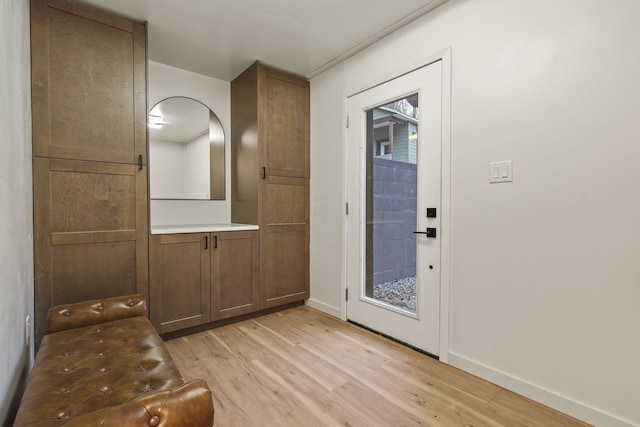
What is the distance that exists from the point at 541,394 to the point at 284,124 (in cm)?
289

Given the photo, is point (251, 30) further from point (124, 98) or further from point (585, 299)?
point (585, 299)

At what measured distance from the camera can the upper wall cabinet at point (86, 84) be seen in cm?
196

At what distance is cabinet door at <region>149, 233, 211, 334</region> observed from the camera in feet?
8.02

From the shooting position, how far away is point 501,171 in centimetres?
184

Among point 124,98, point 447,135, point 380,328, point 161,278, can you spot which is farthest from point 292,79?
point 380,328

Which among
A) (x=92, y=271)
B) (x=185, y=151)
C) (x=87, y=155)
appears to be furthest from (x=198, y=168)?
(x=92, y=271)

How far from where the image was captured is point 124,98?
2258 millimetres

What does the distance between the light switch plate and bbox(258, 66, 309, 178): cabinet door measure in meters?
1.89

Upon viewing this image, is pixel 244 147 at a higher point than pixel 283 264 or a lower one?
higher

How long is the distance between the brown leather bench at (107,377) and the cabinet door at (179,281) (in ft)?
1.84

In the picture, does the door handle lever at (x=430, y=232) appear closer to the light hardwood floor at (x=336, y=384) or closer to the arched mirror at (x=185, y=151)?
the light hardwood floor at (x=336, y=384)

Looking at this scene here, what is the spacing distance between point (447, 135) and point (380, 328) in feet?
5.29

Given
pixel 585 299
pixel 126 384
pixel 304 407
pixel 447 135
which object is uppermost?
pixel 447 135

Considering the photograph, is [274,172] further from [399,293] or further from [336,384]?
[336,384]
